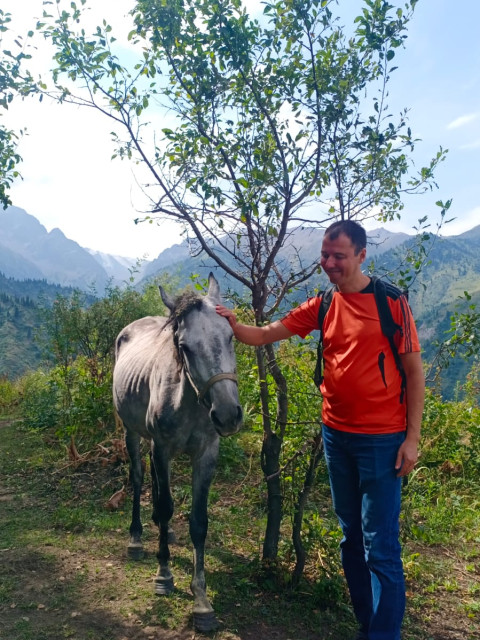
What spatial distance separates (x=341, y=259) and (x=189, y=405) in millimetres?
1714

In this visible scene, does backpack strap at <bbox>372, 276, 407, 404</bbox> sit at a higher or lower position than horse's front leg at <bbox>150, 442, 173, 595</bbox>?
higher

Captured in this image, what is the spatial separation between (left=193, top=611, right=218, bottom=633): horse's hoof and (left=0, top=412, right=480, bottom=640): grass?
0.25ft

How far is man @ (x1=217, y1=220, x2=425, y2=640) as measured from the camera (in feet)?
8.16

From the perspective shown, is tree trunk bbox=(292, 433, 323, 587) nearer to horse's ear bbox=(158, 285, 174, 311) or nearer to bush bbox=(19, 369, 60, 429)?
horse's ear bbox=(158, 285, 174, 311)

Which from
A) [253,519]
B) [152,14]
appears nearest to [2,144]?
[152,14]

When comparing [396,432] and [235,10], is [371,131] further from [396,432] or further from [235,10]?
[396,432]

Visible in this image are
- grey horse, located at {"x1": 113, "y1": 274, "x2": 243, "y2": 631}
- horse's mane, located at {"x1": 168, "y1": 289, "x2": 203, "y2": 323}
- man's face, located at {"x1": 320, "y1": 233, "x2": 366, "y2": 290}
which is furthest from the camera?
horse's mane, located at {"x1": 168, "y1": 289, "x2": 203, "y2": 323}

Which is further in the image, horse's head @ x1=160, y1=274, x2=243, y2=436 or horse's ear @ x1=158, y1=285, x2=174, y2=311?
horse's ear @ x1=158, y1=285, x2=174, y2=311

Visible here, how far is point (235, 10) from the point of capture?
10.3ft

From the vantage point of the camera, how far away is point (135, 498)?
493 cm

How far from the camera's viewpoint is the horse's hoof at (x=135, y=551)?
4.48 m

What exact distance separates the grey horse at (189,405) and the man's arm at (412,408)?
1.00 meters

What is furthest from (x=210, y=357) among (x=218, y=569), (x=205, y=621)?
(x=218, y=569)

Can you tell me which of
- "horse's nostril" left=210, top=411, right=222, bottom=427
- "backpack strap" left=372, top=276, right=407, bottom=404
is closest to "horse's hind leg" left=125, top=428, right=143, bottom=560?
"horse's nostril" left=210, top=411, right=222, bottom=427
